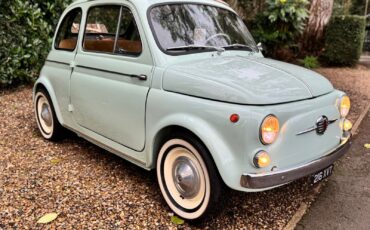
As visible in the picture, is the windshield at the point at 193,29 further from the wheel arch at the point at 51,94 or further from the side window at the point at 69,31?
the wheel arch at the point at 51,94

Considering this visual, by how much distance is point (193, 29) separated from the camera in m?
3.75

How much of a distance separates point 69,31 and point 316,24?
25.5ft

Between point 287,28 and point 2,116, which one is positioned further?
point 287,28

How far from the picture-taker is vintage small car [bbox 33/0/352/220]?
113 inches

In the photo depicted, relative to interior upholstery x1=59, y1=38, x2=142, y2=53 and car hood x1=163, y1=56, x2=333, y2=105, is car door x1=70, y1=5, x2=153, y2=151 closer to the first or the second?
interior upholstery x1=59, y1=38, x2=142, y2=53

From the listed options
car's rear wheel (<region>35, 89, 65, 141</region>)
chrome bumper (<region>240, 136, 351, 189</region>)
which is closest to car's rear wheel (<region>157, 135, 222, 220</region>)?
chrome bumper (<region>240, 136, 351, 189</region>)

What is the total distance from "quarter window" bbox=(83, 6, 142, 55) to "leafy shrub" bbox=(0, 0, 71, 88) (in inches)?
136

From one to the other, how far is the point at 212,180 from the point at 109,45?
193 cm

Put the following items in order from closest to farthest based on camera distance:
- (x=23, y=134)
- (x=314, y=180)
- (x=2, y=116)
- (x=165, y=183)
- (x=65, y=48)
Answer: (x=314, y=180)
(x=165, y=183)
(x=65, y=48)
(x=23, y=134)
(x=2, y=116)

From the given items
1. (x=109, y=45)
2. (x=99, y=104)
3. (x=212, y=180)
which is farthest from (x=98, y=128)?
(x=212, y=180)

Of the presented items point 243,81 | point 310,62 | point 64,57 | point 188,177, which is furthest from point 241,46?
point 310,62

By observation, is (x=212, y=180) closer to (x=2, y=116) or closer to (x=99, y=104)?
(x=99, y=104)

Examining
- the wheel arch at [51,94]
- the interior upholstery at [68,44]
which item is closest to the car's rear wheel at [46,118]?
the wheel arch at [51,94]

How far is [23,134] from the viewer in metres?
5.45
